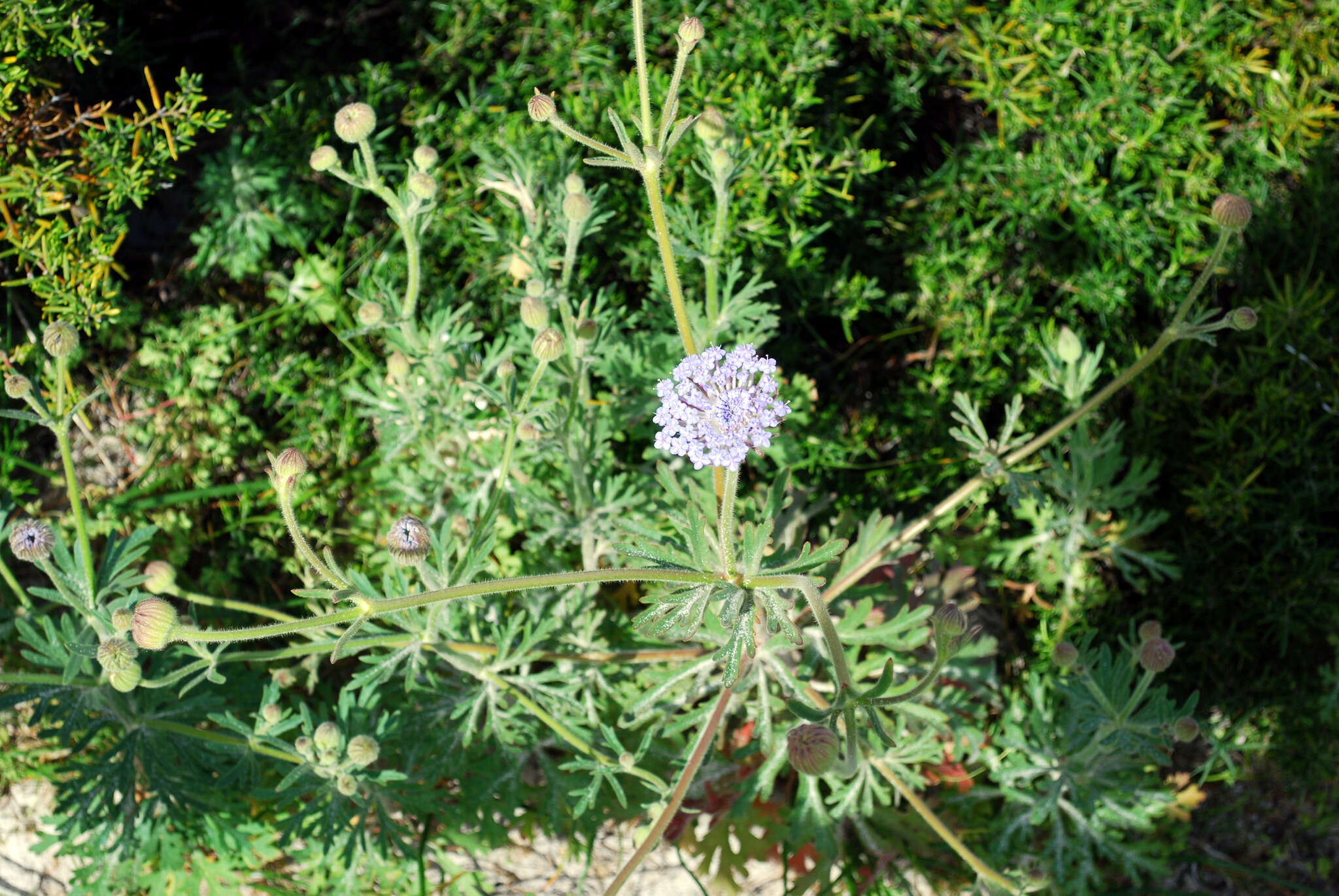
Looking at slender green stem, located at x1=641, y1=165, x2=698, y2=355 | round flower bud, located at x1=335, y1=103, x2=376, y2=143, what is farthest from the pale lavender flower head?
round flower bud, located at x1=335, y1=103, x2=376, y2=143

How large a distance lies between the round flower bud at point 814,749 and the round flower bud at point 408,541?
35.0 inches

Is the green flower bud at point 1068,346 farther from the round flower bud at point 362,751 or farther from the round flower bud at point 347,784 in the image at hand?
the round flower bud at point 347,784

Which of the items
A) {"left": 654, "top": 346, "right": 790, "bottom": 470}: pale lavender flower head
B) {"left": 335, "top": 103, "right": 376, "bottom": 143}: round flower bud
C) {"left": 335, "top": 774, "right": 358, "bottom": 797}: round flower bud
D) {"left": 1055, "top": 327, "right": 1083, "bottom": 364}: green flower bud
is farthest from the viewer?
{"left": 1055, "top": 327, "right": 1083, "bottom": 364}: green flower bud

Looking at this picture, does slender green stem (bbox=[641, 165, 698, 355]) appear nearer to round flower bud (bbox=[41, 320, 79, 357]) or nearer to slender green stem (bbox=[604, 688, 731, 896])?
slender green stem (bbox=[604, 688, 731, 896])

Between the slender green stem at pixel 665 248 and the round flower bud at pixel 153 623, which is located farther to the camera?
the slender green stem at pixel 665 248

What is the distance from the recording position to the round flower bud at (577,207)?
9.04ft

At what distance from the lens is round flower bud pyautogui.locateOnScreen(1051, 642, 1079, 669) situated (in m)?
2.85

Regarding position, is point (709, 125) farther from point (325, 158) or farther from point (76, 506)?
point (76, 506)

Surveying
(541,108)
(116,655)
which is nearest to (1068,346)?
(541,108)

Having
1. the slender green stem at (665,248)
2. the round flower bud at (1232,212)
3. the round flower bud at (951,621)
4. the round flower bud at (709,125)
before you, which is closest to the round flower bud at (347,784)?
the slender green stem at (665,248)

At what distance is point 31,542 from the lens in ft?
8.10

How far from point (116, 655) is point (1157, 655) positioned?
8.04 feet

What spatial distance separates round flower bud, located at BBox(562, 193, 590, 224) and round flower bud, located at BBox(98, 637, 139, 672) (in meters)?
1.48

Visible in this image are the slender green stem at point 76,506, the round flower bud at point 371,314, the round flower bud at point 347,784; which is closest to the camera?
the slender green stem at point 76,506
